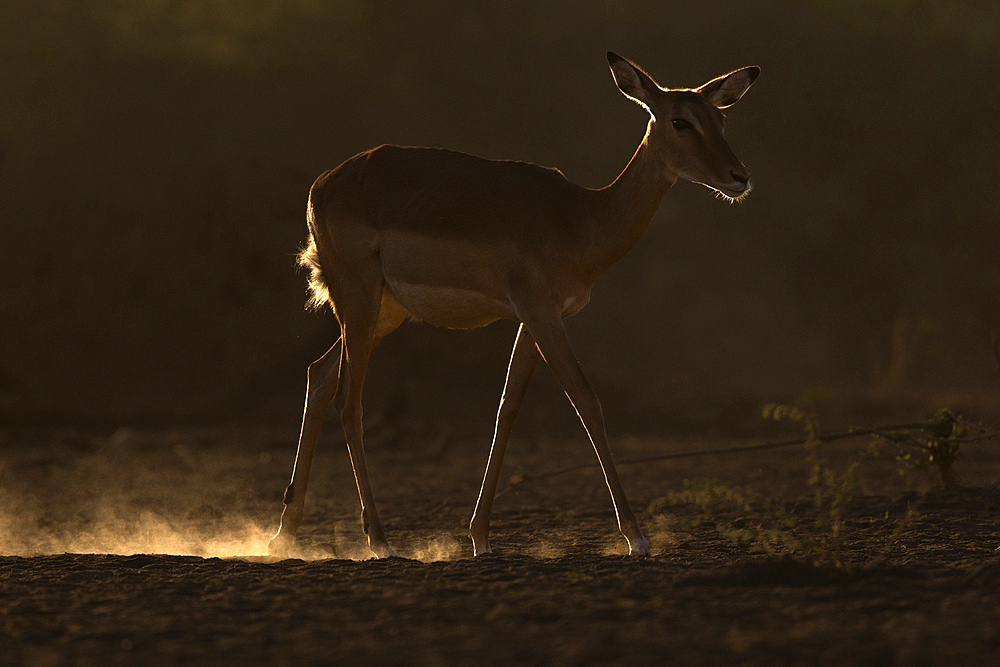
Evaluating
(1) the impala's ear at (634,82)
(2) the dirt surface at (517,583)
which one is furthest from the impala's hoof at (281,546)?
(1) the impala's ear at (634,82)

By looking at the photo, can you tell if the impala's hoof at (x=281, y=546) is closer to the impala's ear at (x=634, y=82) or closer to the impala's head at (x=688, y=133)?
the impala's head at (x=688, y=133)

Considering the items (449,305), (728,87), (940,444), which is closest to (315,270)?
(449,305)

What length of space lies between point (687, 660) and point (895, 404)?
14621mm

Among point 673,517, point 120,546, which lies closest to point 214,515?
point 120,546

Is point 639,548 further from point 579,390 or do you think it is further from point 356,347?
point 356,347

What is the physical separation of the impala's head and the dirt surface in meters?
1.73

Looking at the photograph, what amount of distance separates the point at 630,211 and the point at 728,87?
3.64ft

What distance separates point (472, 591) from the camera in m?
4.29

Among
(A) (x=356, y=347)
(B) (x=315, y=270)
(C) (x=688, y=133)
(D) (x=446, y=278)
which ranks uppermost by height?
(C) (x=688, y=133)

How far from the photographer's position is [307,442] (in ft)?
22.7

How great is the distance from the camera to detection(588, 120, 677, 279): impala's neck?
20.2 feet

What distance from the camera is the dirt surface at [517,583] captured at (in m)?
3.38


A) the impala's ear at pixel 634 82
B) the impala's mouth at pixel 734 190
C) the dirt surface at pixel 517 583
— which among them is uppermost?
the impala's ear at pixel 634 82

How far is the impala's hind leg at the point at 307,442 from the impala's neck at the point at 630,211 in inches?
76.7
